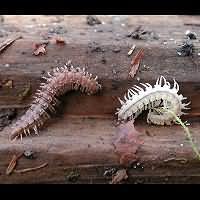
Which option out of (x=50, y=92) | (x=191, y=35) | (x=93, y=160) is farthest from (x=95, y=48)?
(x=93, y=160)

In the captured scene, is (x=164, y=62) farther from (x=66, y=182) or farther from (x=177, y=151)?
(x=66, y=182)

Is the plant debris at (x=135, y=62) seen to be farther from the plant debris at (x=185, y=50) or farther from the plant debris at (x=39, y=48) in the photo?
the plant debris at (x=39, y=48)

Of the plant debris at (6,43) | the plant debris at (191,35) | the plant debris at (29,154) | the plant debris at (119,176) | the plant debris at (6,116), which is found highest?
the plant debris at (191,35)

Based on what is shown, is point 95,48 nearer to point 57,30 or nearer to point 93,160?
point 57,30

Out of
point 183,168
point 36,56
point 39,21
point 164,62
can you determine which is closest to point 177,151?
point 183,168

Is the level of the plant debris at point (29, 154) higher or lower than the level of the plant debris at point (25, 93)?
lower

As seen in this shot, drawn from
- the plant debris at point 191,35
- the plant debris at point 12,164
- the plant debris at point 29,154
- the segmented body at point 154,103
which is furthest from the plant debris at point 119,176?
A: the plant debris at point 191,35
